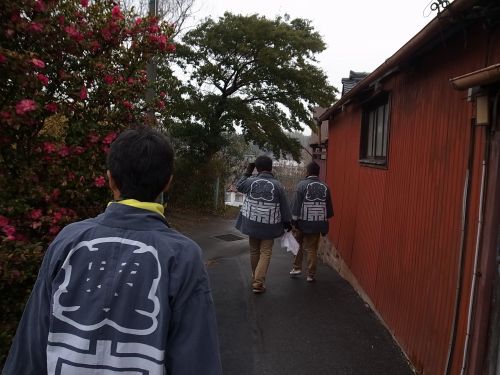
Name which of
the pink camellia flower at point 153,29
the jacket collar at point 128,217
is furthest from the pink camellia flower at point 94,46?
the jacket collar at point 128,217

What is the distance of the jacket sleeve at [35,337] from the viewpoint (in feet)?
5.12

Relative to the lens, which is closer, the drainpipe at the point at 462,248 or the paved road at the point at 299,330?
the drainpipe at the point at 462,248

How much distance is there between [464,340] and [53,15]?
12.2ft

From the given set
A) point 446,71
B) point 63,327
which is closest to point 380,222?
point 446,71

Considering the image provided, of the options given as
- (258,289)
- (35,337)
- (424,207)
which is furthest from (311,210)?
(35,337)

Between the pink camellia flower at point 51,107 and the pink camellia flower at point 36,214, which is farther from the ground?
the pink camellia flower at point 51,107

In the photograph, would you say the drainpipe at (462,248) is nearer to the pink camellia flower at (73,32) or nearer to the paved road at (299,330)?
the paved road at (299,330)

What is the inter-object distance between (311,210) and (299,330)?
6.64 feet

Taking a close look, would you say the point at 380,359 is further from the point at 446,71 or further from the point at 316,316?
the point at 446,71

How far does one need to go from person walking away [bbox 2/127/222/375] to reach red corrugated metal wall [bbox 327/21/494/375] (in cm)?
204

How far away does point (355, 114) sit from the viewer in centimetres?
714

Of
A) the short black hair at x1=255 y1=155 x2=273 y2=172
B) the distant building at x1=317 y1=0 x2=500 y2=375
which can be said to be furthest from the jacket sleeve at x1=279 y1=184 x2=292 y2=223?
the distant building at x1=317 y1=0 x2=500 y2=375

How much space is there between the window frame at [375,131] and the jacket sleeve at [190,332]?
3.89 meters

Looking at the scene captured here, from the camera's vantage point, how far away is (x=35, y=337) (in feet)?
5.14
